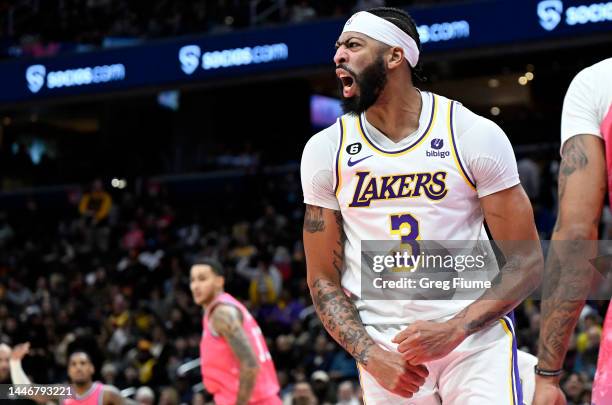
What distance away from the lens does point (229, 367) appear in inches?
277

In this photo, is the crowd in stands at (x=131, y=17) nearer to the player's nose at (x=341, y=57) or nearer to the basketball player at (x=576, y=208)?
the player's nose at (x=341, y=57)

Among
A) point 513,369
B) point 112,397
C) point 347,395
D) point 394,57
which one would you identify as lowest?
point 347,395

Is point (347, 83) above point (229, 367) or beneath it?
above

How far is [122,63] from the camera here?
1714cm

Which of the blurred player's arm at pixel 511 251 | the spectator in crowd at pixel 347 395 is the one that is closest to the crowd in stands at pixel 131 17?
the spectator in crowd at pixel 347 395

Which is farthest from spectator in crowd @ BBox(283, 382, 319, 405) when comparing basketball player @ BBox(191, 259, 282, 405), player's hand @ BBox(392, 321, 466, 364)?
player's hand @ BBox(392, 321, 466, 364)

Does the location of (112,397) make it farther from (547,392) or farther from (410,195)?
(547,392)

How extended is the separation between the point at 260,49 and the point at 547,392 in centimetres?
1353

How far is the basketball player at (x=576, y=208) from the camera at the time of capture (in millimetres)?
2848

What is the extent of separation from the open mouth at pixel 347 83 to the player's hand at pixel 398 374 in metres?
1.01

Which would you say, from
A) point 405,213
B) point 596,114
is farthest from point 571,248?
point 405,213

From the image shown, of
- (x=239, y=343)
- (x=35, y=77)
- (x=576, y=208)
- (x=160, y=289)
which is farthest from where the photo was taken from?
(x=35, y=77)

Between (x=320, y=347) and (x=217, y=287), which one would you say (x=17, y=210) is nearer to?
(x=320, y=347)

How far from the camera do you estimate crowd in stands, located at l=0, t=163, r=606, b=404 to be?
12062 mm
